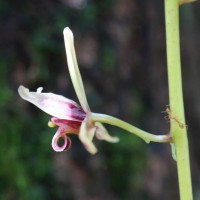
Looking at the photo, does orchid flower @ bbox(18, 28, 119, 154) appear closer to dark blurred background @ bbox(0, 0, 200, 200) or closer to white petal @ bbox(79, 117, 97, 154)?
white petal @ bbox(79, 117, 97, 154)

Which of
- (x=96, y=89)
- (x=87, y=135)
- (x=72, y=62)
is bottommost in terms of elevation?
(x=87, y=135)

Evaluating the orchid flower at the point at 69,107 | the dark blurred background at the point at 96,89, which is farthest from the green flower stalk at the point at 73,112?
the dark blurred background at the point at 96,89

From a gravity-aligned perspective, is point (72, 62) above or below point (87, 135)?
above

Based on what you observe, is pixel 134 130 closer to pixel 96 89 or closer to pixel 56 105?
pixel 56 105

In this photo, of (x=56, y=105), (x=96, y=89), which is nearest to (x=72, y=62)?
(x=56, y=105)

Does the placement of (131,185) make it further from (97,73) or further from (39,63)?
(39,63)

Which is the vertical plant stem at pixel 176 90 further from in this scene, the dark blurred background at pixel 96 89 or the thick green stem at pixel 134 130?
the dark blurred background at pixel 96 89

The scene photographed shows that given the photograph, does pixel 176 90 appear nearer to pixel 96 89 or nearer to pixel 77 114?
pixel 77 114

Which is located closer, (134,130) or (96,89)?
(134,130)
